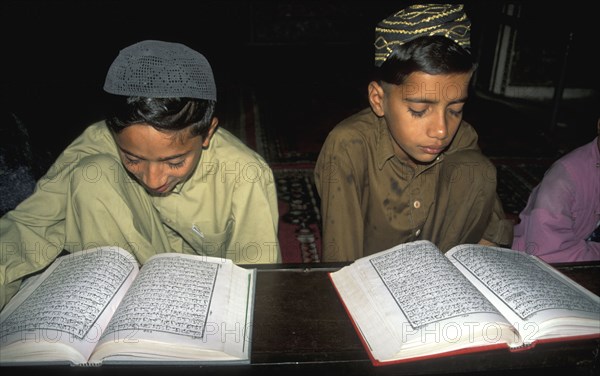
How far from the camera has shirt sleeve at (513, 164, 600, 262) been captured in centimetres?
150

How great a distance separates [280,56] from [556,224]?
636cm

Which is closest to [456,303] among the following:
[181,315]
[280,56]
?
[181,315]

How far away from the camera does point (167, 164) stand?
1179 mm

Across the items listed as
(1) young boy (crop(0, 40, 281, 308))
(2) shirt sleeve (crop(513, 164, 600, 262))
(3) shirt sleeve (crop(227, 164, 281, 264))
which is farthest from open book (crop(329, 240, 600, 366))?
(2) shirt sleeve (crop(513, 164, 600, 262))

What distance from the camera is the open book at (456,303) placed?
729 mm

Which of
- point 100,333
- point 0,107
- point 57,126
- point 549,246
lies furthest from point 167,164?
point 57,126

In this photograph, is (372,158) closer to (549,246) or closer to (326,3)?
(549,246)

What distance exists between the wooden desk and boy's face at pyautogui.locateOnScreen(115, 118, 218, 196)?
0.49 m

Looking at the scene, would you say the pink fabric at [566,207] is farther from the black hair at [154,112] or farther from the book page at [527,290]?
the black hair at [154,112]

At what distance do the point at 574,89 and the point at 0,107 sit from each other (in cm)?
567

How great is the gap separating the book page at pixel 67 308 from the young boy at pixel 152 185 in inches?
8.0

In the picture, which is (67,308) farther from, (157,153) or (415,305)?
(415,305)

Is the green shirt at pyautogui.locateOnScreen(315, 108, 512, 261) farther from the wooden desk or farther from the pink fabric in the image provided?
the wooden desk

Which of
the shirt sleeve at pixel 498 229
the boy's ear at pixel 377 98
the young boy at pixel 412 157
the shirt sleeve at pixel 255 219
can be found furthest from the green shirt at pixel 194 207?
the shirt sleeve at pixel 498 229
